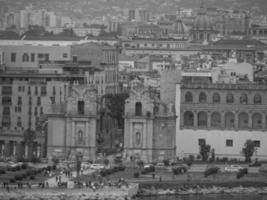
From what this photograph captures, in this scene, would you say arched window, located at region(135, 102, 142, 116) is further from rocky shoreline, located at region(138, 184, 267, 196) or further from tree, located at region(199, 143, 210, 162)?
→ rocky shoreline, located at region(138, 184, 267, 196)

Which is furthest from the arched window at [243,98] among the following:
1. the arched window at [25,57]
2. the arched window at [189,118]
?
the arched window at [25,57]

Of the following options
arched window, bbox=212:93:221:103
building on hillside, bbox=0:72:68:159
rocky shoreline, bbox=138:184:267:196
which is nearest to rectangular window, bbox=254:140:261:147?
arched window, bbox=212:93:221:103

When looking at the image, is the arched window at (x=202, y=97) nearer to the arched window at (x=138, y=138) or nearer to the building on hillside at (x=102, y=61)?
the arched window at (x=138, y=138)

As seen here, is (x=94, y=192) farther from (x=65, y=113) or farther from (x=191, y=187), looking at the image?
(x=65, y=113)

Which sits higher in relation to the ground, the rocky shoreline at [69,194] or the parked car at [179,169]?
the parked car at [179,169]

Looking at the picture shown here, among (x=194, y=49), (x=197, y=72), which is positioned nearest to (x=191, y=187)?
(x=197, y=72)
